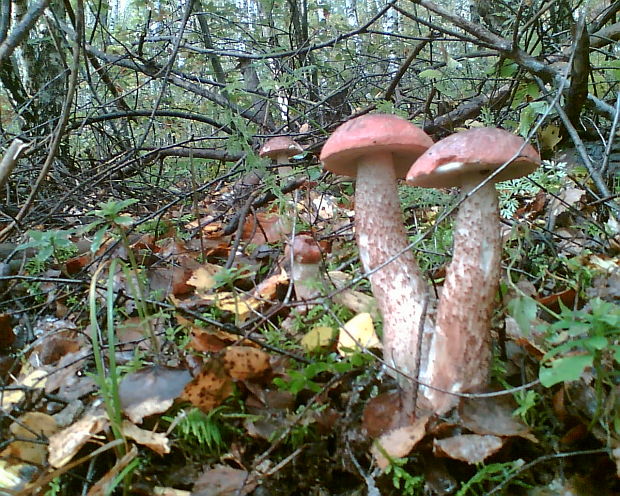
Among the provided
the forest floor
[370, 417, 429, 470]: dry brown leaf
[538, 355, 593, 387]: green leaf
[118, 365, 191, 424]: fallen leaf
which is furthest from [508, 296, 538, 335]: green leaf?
[118, 365, 191, 424]: fallen leaf

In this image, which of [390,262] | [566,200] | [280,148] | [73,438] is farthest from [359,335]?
[280,148]

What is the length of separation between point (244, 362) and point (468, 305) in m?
0.82

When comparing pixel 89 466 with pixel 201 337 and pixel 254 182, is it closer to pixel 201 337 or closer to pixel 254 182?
pixel 201 337

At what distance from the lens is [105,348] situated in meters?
1.91

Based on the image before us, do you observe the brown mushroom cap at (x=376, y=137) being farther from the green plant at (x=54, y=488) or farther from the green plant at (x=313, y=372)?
the green plant at (x=54, y=488)

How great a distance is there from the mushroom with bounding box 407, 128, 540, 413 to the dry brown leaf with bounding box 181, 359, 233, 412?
0.74m

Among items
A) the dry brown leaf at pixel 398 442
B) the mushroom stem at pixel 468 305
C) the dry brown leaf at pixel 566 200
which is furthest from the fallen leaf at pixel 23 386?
A: the dry brown leaf at pixel 566 200

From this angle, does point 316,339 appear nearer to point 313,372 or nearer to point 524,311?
point 313,372

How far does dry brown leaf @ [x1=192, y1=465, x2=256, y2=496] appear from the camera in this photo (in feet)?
4.56

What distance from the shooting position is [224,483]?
142 centimetres

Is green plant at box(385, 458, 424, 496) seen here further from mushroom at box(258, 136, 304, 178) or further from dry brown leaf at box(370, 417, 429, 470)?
mushroom at box(258, 136, 304, 178)

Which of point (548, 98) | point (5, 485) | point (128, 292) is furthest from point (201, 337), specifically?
point (548, 98)

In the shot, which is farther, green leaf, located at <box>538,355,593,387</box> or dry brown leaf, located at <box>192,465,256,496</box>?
dry brown leaf, located at <box>192,465,256,496</box>

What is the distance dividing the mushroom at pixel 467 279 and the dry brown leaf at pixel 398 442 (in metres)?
0.17
